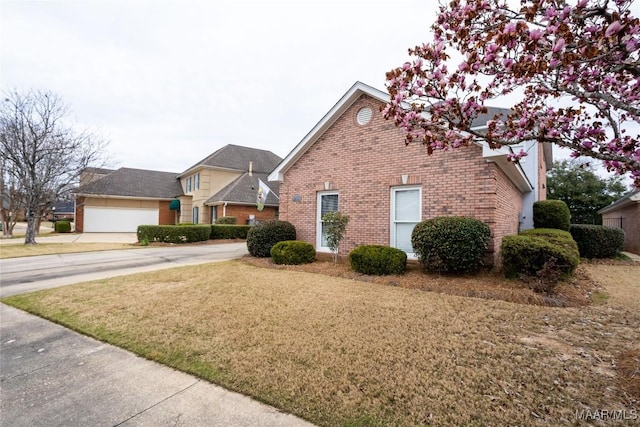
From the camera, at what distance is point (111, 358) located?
358cm

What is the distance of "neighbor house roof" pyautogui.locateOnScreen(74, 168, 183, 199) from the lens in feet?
84.8

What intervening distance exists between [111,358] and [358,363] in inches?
119

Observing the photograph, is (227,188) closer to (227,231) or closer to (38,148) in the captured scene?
(227,231)

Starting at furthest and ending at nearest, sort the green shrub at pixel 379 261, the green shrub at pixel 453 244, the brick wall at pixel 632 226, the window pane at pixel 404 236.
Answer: the brick wall at pixel 632 226
the window pane at pixel 404 236
the green shrub at pixel 379 261
the green shrub at pixel 453 244

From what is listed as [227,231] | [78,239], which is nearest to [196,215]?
[227,231]

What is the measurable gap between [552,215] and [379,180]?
28.8 ft

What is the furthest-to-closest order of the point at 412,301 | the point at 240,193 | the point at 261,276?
the point at 240,193 → the point at 261,276 → the point at 412,301

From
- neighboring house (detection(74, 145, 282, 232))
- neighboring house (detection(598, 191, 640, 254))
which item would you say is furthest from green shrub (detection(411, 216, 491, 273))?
neighboring house (detection(74, 145, 282, 232))

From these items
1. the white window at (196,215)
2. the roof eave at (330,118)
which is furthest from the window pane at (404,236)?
the white window at (196,215)

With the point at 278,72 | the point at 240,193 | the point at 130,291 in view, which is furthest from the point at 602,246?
the point at 240,193

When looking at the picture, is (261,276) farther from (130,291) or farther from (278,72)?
(278,72)

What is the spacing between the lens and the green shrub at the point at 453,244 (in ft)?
22.3

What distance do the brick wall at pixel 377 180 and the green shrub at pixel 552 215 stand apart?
9.94 ft

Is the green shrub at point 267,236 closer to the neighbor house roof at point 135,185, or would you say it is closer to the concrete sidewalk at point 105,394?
the concrete sidewalk at point 105,394
